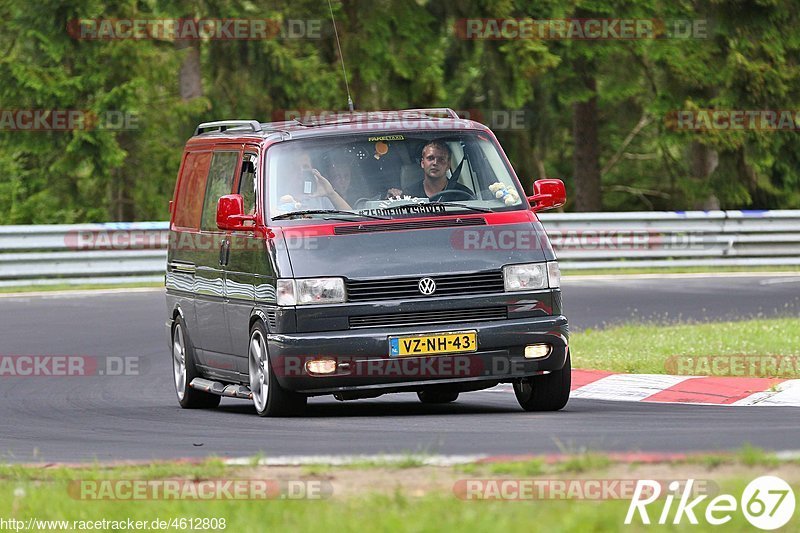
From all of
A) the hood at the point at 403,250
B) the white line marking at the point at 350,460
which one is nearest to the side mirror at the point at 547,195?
the hood at the point at 403,250

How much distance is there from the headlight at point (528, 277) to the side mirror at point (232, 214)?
76.2 inches

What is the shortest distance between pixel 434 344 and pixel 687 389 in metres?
2.77

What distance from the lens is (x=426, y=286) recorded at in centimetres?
1099

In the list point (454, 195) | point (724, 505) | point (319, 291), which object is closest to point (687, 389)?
point (454, 195)

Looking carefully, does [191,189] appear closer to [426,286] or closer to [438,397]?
[438,397]

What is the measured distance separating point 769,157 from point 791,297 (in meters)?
10.3

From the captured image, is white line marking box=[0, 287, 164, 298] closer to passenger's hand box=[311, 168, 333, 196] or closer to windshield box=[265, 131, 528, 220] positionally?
windshield box=[265, 131, 528, 220]

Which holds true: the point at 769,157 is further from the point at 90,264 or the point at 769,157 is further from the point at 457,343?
the point at 457,343

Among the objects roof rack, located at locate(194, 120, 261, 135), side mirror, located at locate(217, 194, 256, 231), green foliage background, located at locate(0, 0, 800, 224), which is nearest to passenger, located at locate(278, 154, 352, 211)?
side mirror, located at locate(217, 194, 256, 231)

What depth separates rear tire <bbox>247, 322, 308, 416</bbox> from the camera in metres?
11.3

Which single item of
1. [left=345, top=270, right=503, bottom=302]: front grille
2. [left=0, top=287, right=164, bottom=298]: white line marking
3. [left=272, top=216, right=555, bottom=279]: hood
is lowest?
[left=0, top=287, right=164, bottom=298]: white line marking

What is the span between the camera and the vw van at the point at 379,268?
10945 mm

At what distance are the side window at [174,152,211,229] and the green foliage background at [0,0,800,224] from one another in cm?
1737

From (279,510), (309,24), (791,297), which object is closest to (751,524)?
(279,510)
